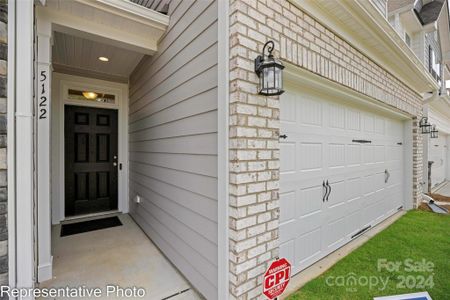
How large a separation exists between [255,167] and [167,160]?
1348 millimetres

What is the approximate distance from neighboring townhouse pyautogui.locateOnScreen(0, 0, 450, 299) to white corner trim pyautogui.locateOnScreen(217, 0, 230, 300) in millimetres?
12

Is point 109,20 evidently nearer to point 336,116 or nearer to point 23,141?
point 23,141

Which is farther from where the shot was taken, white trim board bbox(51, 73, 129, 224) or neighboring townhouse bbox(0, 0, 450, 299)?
white trim board bbox(51, 73, 129, 224)

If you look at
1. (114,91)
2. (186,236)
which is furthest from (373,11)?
(114,91)

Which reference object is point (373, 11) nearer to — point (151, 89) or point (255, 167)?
point (255, 167)

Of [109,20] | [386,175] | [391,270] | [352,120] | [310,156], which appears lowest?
[391,270]

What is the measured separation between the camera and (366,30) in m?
2.80

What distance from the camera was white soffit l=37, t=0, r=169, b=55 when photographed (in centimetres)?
223

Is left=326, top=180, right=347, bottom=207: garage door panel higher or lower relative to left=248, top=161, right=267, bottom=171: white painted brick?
lower

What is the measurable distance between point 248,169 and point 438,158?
10.5 metres

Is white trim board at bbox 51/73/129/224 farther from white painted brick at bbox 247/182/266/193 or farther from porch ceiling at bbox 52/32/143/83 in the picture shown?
white painted brick at bbox 247/182/266/193

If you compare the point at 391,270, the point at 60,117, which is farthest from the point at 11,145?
the point at 391,270

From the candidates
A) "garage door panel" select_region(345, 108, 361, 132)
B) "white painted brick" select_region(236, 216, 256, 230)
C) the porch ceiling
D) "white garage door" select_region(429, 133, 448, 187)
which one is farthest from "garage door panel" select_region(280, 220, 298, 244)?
"white garage door" select_region(429, 133, 448, 187)

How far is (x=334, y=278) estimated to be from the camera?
2.27 m
